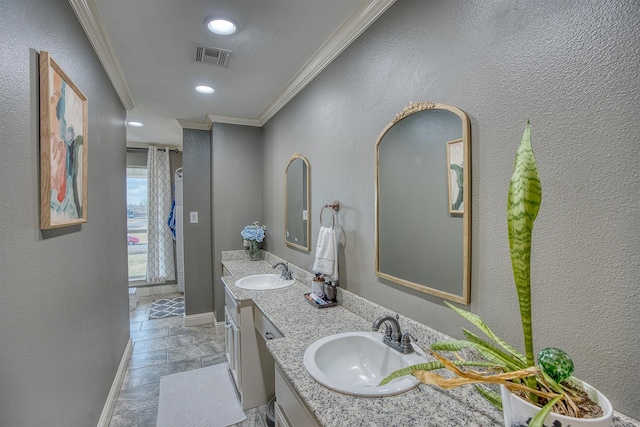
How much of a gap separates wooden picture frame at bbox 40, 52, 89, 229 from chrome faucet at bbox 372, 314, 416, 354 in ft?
4.43

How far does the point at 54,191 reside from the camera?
4.00ft

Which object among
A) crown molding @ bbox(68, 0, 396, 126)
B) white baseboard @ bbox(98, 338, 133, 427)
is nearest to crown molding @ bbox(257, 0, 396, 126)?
crown molding @ bbox(68, 0, 396, 126)

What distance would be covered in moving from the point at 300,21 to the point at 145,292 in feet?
16.3

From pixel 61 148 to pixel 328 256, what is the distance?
142 cm

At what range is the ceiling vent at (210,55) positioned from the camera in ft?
6.38

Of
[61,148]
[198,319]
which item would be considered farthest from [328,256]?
[198,319]

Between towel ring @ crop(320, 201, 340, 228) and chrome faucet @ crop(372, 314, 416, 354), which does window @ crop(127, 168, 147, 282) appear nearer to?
towel ring @ crop(320, 201, 340, 228)

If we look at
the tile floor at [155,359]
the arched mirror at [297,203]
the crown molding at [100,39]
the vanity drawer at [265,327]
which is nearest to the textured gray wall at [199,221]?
the tile floor at [155,359]

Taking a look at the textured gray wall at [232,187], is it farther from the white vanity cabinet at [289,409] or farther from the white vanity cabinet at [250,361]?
the white vanity cabinet at [289,409]

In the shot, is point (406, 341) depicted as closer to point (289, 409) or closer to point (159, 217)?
point (289, 409)

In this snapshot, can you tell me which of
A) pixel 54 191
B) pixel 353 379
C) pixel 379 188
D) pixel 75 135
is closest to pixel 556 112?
pixel 379 188

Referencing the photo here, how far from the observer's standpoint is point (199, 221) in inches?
144

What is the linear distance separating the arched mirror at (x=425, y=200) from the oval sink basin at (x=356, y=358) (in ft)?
0.95

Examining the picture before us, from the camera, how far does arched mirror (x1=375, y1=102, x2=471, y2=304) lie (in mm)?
1128
